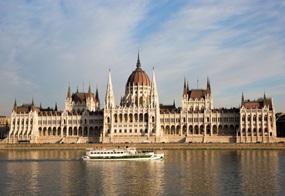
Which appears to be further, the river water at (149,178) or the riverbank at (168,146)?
the riverbank at (168,146)

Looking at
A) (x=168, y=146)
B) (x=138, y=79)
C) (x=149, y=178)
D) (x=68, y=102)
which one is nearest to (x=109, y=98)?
(x=138, y=79)

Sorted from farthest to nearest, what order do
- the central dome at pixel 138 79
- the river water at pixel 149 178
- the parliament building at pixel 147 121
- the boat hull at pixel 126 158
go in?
the central dome at pixel 138 79 → the parliament building at pixel 147 121 → the boat hull at pixel 126 158 → the river water at pixel 149 178

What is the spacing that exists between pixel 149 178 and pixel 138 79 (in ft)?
317

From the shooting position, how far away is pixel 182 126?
142 metres

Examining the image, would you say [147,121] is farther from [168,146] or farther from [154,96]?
[168,146]

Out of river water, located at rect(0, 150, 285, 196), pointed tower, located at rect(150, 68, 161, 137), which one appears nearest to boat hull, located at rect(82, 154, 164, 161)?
river water, located at rect(0, 150, 285, 196)

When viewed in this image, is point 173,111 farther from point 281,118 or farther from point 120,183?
point 120,183

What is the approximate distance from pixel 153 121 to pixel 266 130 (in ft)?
116

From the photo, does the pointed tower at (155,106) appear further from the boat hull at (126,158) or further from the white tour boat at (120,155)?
the boat hull at (126,158)

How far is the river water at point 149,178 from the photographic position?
1927 inches

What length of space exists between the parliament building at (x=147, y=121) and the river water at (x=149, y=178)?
5524 centimetres

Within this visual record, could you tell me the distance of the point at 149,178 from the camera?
58.5m

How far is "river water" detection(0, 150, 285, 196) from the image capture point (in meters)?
48.9

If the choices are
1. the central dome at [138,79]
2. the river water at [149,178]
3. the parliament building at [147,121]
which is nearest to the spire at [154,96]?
the parliament building at [147,121]
